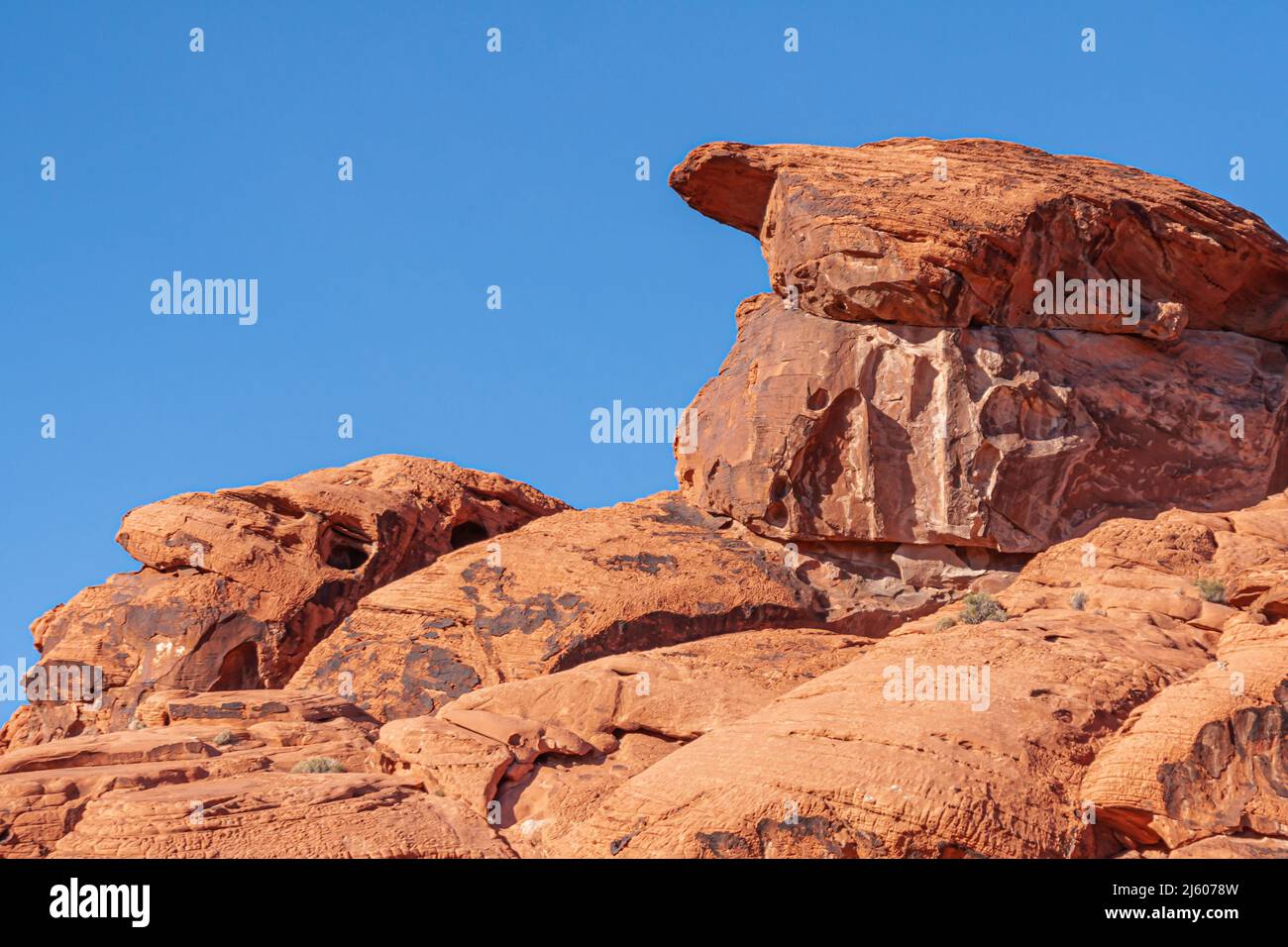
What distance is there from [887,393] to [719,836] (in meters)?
11.4

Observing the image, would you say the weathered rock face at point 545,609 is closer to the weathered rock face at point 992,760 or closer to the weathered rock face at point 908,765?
the weathered rock face at point 992,760

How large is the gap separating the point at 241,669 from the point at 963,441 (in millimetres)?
13093

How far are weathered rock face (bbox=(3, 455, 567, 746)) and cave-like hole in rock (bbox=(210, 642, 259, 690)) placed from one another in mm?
20

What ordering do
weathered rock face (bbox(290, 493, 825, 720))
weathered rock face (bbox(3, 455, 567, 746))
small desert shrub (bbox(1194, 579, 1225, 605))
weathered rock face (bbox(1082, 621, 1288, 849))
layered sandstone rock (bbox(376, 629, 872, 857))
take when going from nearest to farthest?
weathered rock face (bbox(1082, 621, 1288, 849)) → layered sandstone rock (bbox(376, 629, 872, 857)) → small desert shrub (bbox(1194, 579, 1225, 605)) → weathered rock face (bbox(290, 493, 825, 720)) → weathered rock face (bbox(3, 455, 567, 746))

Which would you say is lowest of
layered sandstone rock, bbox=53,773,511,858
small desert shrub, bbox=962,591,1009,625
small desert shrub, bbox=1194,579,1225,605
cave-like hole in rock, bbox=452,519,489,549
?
layered sandstone rock, bbox=53,773,511,858

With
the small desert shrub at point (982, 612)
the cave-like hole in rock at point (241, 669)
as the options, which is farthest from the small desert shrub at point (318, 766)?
the cave-like hole in rock at point (241, 669)

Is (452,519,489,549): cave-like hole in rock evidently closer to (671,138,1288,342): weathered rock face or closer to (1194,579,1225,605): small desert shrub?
(671,138,1288,342): weathered rock face

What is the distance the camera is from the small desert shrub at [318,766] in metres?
17.9

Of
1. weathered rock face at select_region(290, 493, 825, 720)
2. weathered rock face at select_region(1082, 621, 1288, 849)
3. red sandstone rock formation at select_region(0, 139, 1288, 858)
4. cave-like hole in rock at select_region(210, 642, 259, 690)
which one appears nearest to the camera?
weathered rock face at select_region(1082, 621, 1288, 849)

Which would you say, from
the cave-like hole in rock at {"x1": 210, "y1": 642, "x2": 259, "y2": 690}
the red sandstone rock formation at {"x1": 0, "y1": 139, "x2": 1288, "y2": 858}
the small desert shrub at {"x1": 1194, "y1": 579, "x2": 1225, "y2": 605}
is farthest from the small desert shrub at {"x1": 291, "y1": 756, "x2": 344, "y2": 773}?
the small desert shrub at {"x1": 1194, "y1": 579, "x2": 1225, "y2": 605}

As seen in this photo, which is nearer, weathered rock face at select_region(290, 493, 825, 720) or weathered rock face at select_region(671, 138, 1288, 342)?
weathered rock face at select_region(290, 493, 825, 720)

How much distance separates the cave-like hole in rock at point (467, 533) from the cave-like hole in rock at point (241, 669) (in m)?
5.29

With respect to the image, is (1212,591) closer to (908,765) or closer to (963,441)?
(963,441)

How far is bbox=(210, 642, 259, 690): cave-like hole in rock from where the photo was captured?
1044 inches
